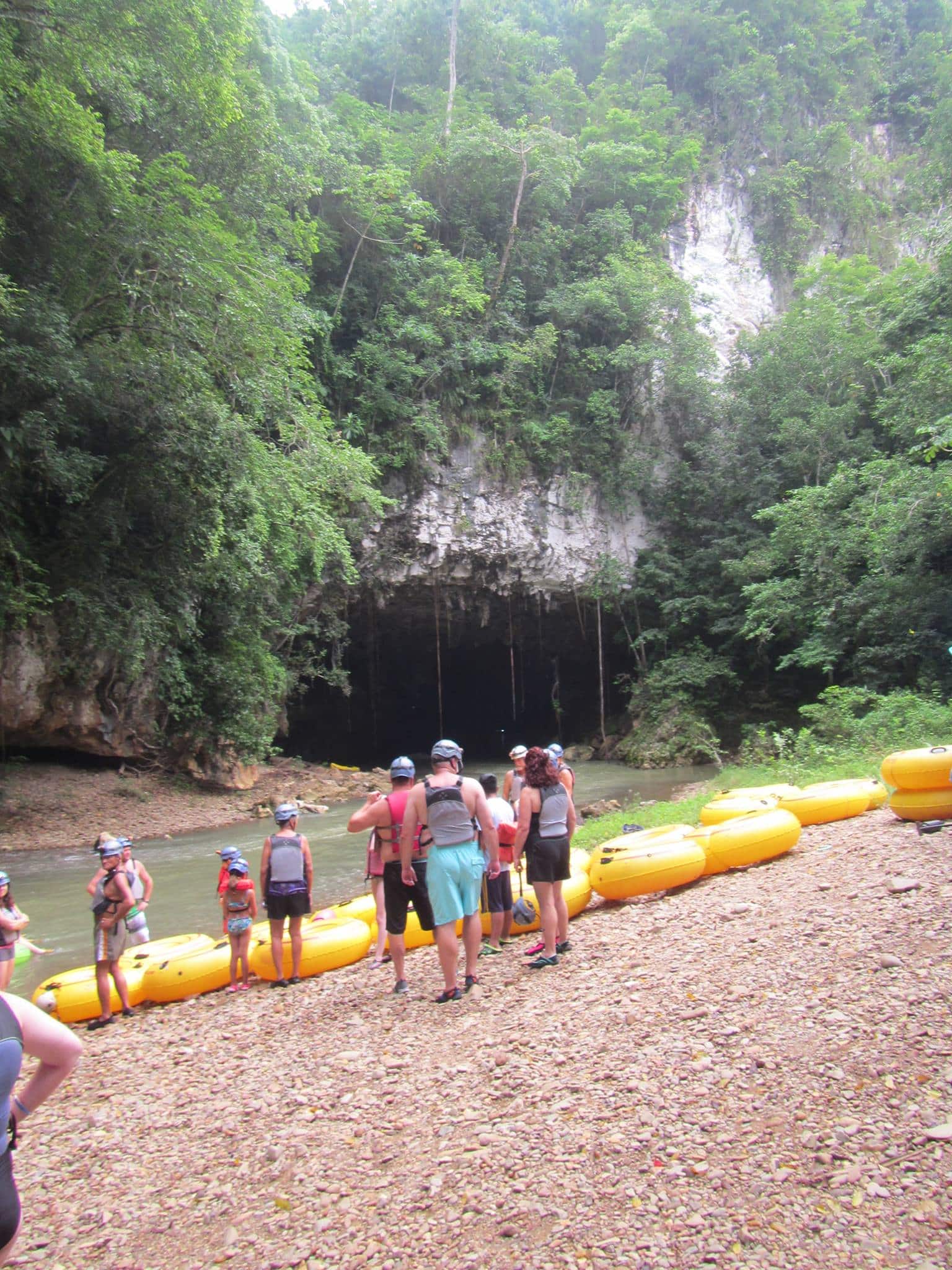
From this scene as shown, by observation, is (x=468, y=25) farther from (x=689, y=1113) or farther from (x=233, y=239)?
(x=689, y=1113)

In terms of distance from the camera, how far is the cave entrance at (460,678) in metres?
22.6

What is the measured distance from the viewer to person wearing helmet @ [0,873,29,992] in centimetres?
450

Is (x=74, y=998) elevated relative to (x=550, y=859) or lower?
lower

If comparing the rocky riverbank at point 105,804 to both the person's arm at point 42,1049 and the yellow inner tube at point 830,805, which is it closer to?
the yellow inner tube at point 830,805

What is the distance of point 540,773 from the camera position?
14.9ft

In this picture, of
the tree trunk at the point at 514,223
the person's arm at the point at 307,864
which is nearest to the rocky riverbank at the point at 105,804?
the person's arm at the point at 307,864

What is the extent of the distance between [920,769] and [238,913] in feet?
17.4

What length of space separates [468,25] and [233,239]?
21069 millimetres

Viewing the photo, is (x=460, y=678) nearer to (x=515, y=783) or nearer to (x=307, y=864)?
(x=515, y=783)

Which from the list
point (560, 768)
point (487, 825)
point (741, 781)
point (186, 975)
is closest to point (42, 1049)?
point (487, 825)

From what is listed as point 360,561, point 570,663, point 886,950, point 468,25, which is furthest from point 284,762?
point 468,25

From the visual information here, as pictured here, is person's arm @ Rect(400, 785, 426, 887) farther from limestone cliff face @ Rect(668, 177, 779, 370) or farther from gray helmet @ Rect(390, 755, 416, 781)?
limestone cliff face @ Rect(668, 177, 779, 370)

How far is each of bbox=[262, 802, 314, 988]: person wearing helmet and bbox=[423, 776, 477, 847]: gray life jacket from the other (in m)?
1.53

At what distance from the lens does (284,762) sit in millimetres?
18406
